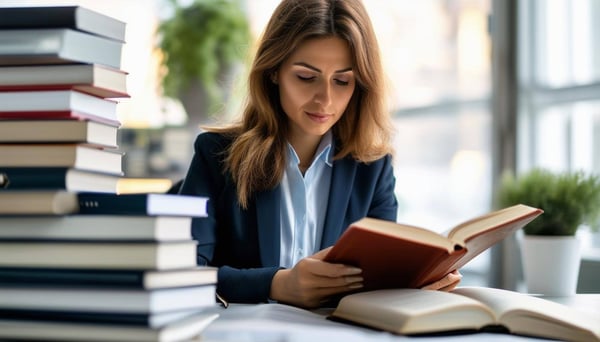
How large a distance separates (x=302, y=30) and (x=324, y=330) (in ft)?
2.91

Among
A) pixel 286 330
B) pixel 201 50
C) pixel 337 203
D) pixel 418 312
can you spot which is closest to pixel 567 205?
pixel 337 203

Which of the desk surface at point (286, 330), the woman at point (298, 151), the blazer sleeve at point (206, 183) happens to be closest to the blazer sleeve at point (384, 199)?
the woman at point (298, 151)

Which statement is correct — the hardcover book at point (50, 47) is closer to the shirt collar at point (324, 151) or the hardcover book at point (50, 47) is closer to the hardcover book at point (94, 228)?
the hardcover book at point (94, 228)

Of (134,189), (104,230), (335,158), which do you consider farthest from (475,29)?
(104,230)

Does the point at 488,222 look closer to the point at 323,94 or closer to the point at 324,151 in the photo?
the point at 323,94

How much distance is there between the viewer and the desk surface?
1152mm

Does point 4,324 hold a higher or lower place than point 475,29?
lower

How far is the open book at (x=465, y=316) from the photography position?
1.22 metres

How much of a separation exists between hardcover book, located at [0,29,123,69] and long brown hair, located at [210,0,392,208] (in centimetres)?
79

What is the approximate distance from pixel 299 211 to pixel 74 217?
0.96m

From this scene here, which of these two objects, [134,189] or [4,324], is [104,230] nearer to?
[4,324]

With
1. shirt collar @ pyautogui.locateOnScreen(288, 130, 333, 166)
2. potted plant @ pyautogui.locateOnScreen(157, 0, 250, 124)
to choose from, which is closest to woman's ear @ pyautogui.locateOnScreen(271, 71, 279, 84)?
shirt collar @ pyautogui.locateOnScreen(288, 130, 333, 166)

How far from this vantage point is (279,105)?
208cm

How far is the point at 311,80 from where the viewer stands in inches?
74.0
